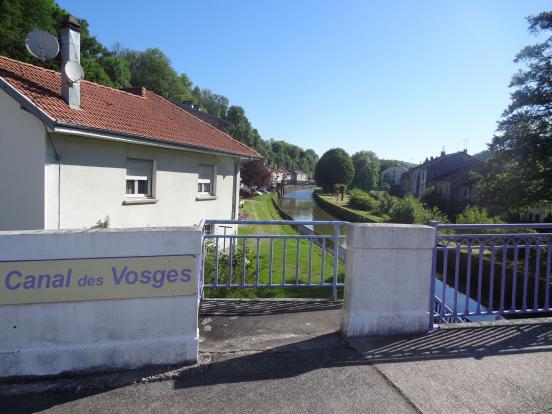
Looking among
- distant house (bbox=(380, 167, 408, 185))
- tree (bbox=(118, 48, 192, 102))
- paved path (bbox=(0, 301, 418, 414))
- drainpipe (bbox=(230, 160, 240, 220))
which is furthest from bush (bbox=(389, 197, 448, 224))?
distant house (bbox=(380, 167, 408, 185))

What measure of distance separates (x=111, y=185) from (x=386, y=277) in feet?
26.0

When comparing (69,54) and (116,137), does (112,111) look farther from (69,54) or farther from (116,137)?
(116,137)

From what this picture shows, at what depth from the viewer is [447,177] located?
2112 inches

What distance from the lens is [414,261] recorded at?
4285mm

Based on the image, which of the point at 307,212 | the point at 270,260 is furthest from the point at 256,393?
the point at 307,212

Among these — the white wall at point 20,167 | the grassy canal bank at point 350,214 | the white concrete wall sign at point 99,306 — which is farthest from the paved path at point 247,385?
the grassy canal bank at point 350,214

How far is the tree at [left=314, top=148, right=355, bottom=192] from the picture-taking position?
7762 centimetres

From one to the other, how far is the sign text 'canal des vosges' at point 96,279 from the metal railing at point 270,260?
4.74ft

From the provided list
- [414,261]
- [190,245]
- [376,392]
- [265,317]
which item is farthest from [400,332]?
[190,245]

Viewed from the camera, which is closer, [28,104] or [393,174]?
[28,104]

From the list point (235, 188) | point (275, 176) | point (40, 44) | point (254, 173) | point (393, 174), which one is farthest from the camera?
point (393, 174)

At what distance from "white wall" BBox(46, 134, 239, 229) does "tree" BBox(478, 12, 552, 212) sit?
11945mm

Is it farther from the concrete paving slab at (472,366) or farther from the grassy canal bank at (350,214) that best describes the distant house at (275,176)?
the concrete paving slab at (472,366)

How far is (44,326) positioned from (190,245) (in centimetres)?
140
